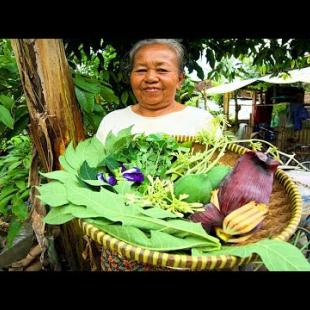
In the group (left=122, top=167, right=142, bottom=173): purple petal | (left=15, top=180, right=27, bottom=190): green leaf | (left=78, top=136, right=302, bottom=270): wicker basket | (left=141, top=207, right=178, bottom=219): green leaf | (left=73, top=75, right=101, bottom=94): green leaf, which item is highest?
(left=73, top=75, right=101, bottom=94): green leaf

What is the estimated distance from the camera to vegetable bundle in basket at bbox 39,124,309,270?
2.85 feet

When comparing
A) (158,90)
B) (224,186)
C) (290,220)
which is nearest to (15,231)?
(158,90)

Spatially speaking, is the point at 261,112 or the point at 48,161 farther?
the point at 261,112

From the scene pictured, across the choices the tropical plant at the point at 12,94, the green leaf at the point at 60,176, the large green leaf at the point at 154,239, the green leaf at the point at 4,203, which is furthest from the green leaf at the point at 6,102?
the large green leaf at the point at 154,239

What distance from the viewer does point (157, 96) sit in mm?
1558

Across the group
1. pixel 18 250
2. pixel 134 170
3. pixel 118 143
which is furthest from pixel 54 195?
pixel 18 250

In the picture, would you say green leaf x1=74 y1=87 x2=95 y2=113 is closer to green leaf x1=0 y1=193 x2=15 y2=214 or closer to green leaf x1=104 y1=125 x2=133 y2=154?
green leaf x1=104 y1=125 x2=133 y2=154

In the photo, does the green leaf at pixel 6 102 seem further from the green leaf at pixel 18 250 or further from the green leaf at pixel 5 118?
the green leaf at pixel 18 250

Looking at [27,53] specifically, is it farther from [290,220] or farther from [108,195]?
[290,220]

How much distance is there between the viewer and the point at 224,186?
3.56ft

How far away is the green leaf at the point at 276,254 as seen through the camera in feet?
2.61

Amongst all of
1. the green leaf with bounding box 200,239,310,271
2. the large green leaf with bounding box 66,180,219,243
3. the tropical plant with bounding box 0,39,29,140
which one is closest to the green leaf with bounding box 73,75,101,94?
the tropical plant with bounding box 0,39,29,140

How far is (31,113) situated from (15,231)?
0.58 m

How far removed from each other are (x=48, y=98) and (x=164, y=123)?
1.69 ft
